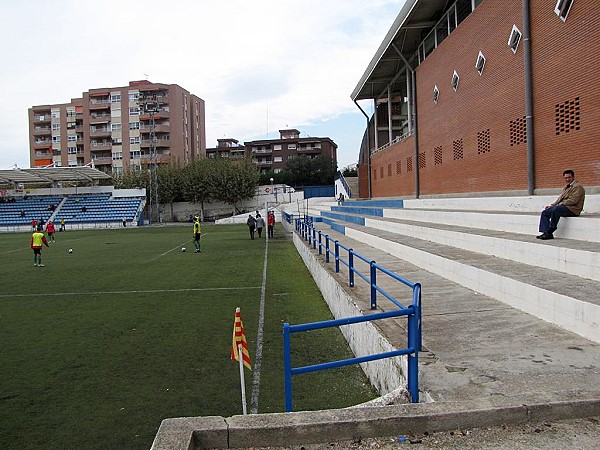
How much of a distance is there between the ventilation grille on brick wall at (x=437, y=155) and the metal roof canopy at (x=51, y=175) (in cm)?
4085

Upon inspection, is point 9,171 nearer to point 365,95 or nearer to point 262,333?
point 365,95

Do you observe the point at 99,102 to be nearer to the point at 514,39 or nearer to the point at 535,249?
the point at 514,39

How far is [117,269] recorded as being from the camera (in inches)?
683

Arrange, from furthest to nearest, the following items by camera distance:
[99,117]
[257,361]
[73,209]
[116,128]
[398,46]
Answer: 1. [99,117]
2. [116,128]
3. [73,209]
4. [398,46]
5. [257,361]

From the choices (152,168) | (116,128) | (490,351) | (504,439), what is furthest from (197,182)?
(504,439)

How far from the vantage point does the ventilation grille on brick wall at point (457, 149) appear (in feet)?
59.5

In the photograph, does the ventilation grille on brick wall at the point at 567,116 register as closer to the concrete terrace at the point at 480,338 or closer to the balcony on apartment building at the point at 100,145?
the concrete terrace at the point at 480,338

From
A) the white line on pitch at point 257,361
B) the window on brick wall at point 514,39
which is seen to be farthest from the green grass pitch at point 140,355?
the window on brick wall at point 514,39

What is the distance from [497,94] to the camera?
579 inches

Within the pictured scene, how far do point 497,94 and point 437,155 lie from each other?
21.0 ft

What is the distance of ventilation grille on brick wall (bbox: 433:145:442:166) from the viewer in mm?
20617

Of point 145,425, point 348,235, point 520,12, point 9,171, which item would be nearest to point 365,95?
point 348,235

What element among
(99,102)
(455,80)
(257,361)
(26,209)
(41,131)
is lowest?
(257,361)

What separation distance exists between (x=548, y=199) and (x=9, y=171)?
53458mm
